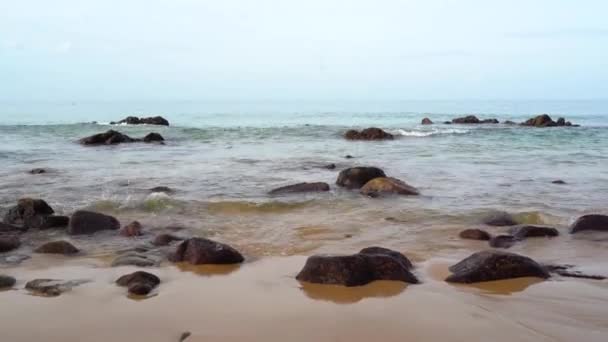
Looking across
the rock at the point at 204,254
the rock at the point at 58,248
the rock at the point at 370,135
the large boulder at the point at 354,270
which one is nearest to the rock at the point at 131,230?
the rock at the point at 58,248

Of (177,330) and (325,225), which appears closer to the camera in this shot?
(177,330)

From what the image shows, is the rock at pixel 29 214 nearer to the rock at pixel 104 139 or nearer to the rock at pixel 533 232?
the rock at pixel 533 232

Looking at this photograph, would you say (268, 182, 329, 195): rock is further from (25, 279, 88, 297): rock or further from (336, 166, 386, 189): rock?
(25, 279, 88, 297): rock

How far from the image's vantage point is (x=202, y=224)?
322 inches

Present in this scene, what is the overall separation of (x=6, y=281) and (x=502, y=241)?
530 cm

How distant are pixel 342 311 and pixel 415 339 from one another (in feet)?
2.38

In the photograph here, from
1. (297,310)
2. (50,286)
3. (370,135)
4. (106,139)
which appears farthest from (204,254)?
(370,135)

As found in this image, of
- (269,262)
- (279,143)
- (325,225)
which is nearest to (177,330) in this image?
(269,262)

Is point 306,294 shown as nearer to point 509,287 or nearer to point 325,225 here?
point 509,287

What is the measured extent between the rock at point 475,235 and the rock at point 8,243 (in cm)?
533

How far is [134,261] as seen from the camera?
5898 millimetres

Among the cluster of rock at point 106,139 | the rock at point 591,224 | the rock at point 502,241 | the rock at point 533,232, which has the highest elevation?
the rock at point 591,224

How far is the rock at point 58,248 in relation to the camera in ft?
20.8

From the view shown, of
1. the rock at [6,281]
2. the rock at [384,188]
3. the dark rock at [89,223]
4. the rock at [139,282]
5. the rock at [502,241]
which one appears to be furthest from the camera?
the rock at [384,188]
